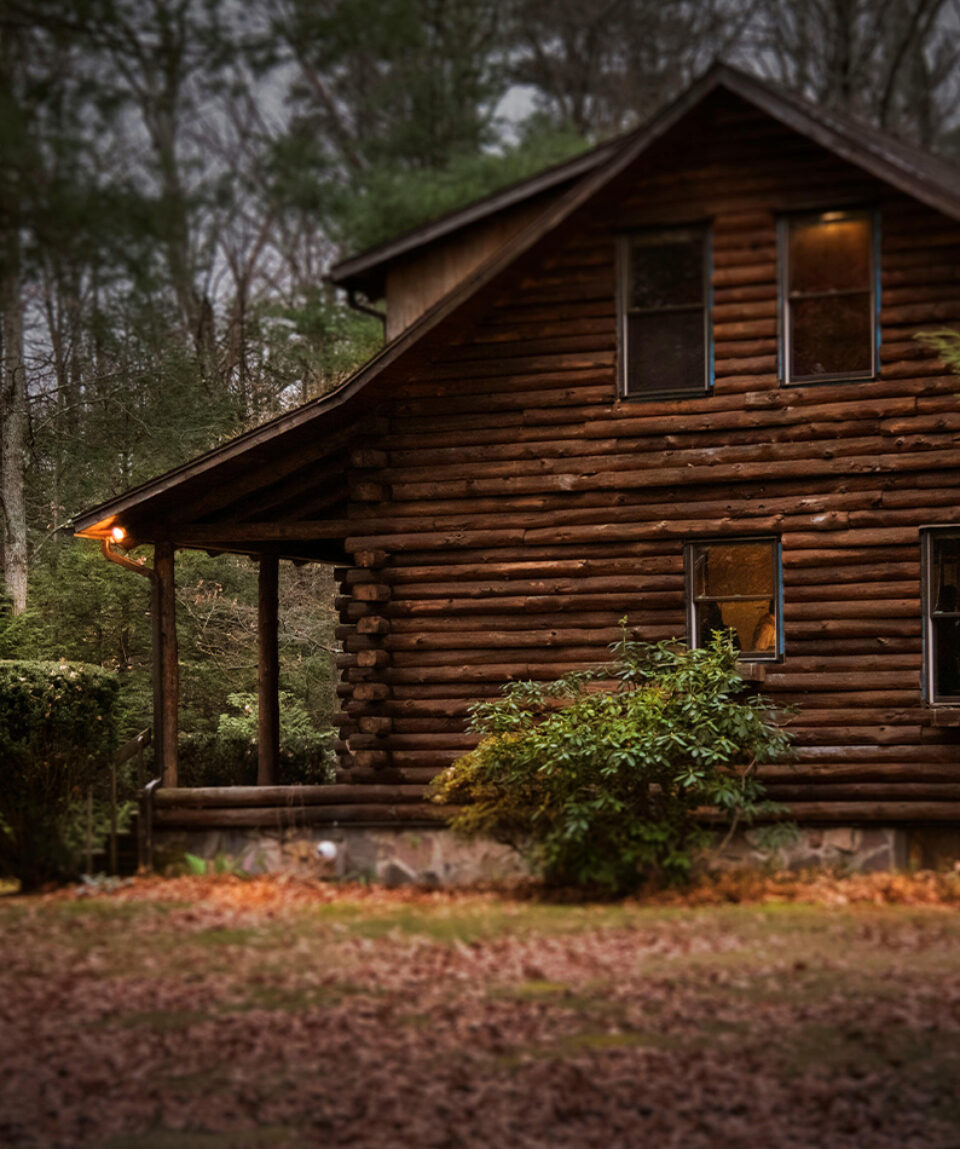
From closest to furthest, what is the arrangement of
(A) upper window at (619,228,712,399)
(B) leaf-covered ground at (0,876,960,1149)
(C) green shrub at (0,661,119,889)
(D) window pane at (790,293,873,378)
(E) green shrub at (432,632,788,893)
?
(B) leaf-covered ground at (0,876,960,1149)
(E) green shrub at (432,632,788,893)
(C) green shrub at (0,661,119,889)
(D) window pane at (790,293,873,378)
(A) upper window at (619,228,712,399)

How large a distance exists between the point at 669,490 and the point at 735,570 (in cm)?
104

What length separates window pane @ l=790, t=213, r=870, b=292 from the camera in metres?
14.1

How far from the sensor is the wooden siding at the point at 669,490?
13.7 meters

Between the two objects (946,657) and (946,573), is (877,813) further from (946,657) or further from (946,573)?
(946,573)

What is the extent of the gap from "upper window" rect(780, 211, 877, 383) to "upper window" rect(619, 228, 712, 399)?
83cm

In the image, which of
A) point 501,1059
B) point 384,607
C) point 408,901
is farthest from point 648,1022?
point 384,607

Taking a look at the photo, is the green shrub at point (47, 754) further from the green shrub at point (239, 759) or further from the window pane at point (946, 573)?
the window pane at point (946, 573)

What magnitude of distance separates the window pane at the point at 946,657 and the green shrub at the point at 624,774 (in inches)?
69.9

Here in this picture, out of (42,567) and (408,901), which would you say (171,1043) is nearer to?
(408,901)

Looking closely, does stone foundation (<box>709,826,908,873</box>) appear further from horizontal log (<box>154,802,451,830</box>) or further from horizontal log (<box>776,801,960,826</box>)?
horizontal log (<box>154,802,451,830</box>)

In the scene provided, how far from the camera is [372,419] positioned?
591 inches

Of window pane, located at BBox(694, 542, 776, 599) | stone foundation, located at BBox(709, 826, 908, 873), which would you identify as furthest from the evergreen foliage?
stone foundation, located at BBox(709, 826, 908, 873)

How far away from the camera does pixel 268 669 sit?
17.6m

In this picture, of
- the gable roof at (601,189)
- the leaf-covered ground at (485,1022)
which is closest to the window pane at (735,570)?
the leaf-covered ground at (485,1022)
